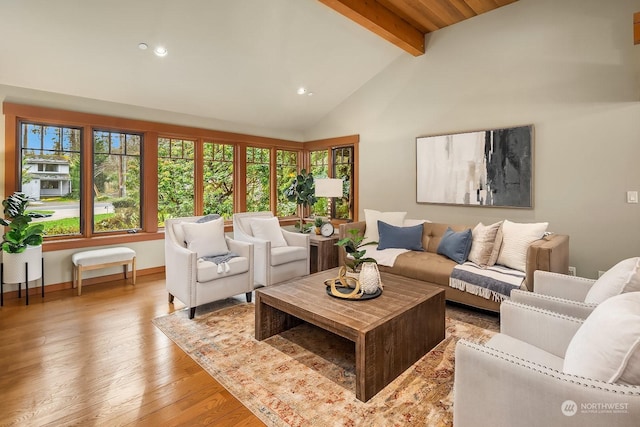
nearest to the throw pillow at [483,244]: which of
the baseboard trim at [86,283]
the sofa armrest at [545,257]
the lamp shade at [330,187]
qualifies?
the sofa armrest at [545,257]

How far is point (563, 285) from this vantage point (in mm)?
2189

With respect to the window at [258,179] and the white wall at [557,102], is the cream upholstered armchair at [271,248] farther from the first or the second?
the white wall at [557,102]

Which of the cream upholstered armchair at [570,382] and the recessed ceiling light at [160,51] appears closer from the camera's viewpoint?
the cream upholstered armchair at [570,382]

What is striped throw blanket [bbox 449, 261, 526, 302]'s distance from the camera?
9.56 feet

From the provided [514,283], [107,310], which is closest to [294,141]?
[107,310]

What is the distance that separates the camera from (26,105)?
A: 12.3 feet

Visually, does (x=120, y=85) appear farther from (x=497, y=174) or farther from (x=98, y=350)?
(x=497, y=174)

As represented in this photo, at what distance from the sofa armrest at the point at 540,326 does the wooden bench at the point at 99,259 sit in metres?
4.12

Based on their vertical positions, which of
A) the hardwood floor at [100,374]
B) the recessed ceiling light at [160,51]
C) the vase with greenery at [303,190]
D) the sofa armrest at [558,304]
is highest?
the recessed ceiling light at [160,51]

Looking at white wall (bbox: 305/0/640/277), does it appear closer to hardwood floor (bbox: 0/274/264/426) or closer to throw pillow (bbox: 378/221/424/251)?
throw pillow (bbox: 378/221/424/251)

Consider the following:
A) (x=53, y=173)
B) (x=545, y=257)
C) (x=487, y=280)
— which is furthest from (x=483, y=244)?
(x=53, y=173)

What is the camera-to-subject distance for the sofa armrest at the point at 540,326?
159 centimetres

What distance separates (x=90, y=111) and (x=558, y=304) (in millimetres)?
5079

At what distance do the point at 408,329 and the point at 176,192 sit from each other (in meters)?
4.07
